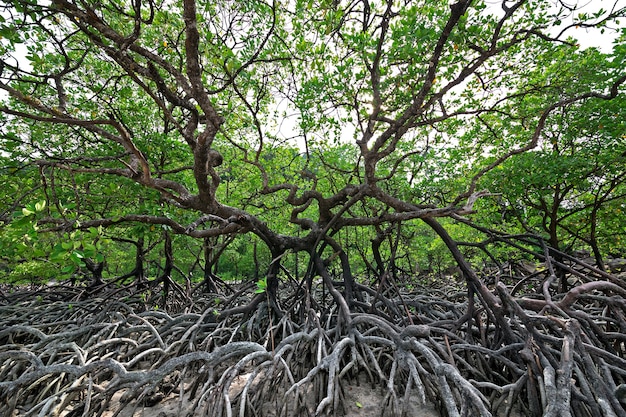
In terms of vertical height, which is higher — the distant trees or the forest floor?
the distant trees

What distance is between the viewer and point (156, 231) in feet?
15.6

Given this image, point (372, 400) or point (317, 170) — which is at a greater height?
point (317, 170)

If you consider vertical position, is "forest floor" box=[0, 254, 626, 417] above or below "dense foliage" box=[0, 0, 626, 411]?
below

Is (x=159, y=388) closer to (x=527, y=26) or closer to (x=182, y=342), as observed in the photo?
(x=182, y=342)

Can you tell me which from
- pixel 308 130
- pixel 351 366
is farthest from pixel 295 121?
pixel 351 366

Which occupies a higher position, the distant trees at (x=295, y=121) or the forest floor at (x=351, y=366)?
the distant trees at (x=295, y=121)

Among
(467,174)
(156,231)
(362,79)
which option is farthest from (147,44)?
(467,174)

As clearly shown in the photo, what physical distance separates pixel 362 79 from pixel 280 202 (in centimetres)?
484

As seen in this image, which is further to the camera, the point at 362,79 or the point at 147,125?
the point at 147,125

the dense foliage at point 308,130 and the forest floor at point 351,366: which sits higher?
the dense foliage at point 308,130

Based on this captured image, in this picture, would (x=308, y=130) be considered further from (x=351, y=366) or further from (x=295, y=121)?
(x=351, y=366)

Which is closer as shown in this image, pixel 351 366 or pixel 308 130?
pixel 351 366

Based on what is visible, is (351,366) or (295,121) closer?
(351,366)

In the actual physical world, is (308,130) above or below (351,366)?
above
